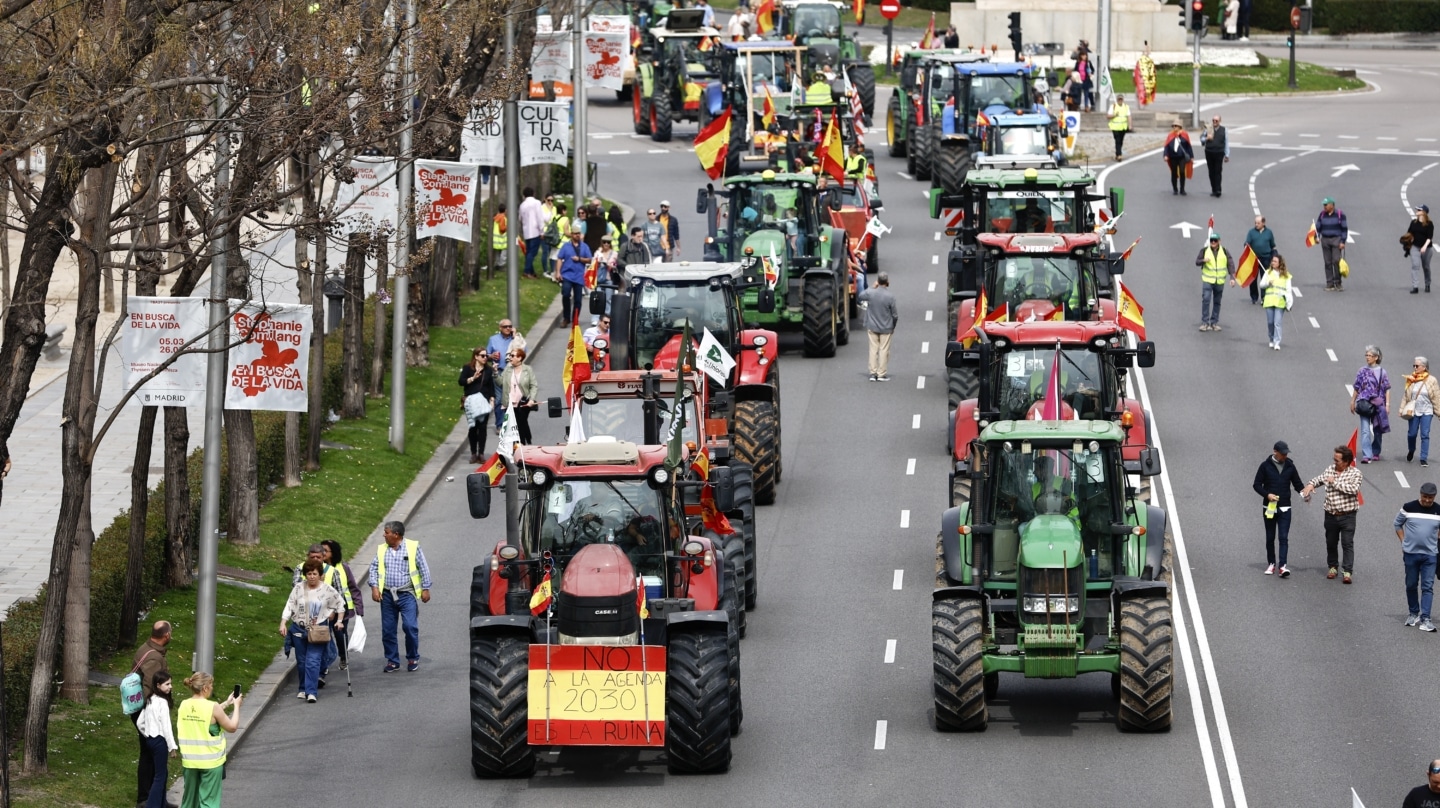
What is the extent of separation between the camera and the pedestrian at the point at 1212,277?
3969cm

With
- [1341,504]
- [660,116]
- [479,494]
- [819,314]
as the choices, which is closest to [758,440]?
[1341,504]

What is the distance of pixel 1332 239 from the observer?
1706 inches

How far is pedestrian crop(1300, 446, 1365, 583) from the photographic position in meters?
26.6

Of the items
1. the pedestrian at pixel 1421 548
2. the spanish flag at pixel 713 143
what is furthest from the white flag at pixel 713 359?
the spanish flag at pixel 713 143

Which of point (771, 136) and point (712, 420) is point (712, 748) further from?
point (771, 136)

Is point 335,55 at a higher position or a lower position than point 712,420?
higher

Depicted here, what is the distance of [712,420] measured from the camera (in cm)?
2902

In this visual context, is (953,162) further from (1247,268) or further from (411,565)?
(411,565)

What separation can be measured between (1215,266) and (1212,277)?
0.92 ft

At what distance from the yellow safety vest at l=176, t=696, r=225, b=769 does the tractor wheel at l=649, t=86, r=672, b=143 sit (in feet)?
149

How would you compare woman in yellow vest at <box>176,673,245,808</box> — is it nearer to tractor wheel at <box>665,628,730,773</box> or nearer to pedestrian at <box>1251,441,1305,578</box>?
tractor wheel at <box>665,628,730,773</box>

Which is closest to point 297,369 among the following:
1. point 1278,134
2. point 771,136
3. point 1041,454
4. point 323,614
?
point 323,614

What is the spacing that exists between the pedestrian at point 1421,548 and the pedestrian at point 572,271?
18479 millimetres

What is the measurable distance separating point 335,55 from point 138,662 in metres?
7.17
